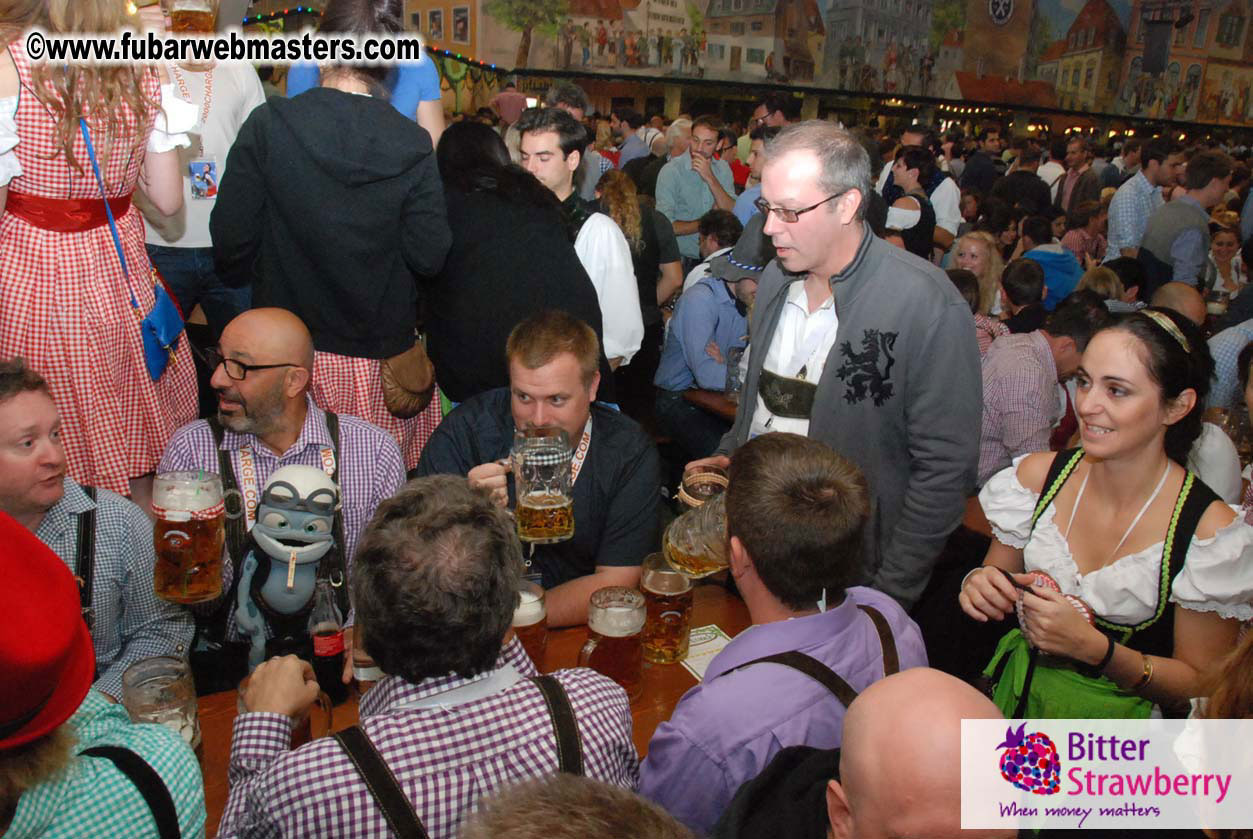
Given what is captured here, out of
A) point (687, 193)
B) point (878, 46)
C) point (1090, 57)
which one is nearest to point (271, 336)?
point (687, 193)

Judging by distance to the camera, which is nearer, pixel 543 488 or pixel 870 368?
pixel 543 488

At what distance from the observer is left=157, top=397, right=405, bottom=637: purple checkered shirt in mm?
2164

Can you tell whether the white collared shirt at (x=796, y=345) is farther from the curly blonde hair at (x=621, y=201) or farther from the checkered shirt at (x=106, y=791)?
the curly blonde hair at (x=621, y=201)

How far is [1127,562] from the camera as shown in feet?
5.94

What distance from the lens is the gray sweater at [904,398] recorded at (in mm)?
2178

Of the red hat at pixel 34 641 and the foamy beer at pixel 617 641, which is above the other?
the red hat at pixel 34 641

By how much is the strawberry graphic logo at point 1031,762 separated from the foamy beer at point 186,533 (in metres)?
1.39

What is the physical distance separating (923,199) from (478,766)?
5341 mm

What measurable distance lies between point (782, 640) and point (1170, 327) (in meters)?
1.11

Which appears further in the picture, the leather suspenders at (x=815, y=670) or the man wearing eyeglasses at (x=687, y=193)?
the man wearing eyeglasses at (x=687, y=193)

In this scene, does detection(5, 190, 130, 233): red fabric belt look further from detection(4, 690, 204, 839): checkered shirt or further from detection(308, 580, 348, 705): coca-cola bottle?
detection(4, 690, 204, 839): checkered shirt

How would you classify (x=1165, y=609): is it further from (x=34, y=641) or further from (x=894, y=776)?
(x=34, y=641)

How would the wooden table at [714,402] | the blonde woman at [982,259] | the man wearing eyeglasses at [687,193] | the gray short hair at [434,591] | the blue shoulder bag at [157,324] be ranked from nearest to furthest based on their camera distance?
1. the gray short hair at [434,591]
2. the blue shoulder bag at [157,324]
3. the wooden table at [714,402]
4. the blonde woman at [982,259]
5. the man wearing eyeglasses at [687,193]

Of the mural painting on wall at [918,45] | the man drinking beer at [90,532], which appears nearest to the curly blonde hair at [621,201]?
the man drinking beer at [90,532]
